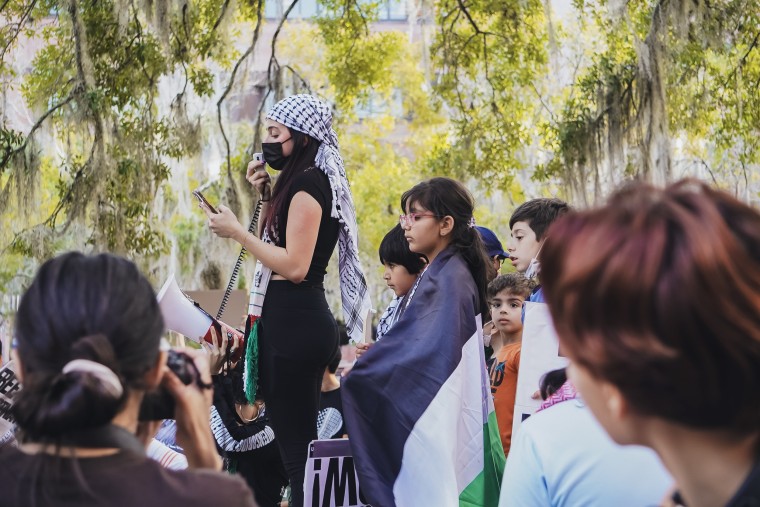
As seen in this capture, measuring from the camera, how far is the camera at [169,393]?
185 cm

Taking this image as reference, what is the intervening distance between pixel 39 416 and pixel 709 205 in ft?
3.36

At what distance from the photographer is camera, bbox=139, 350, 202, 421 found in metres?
1.85

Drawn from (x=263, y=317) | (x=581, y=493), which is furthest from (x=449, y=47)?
(x=581, y=493)

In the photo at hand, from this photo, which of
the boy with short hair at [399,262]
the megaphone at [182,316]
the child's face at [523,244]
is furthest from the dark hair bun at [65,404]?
the boy with short hair at [399,262]

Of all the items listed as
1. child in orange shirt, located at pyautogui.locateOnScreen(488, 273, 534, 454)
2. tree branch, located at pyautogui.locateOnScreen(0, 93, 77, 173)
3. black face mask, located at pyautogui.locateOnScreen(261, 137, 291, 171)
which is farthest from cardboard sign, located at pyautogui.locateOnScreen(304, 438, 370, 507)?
tree branch, located at pyautogui.locateOnScreen(0, 93, 77, 173)

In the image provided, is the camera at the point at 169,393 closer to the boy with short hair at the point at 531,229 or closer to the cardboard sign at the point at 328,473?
the cardboard sign at the point at 328,473

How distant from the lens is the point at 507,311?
491 centimetres

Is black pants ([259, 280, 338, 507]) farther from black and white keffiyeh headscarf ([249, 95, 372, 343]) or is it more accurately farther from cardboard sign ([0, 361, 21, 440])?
cardboard sign ([0, 361, 21, 440])

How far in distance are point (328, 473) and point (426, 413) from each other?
0.48 m

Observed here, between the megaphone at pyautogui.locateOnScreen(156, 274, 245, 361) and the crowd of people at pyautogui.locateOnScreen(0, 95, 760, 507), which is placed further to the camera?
the megaphone at pyautogui.locateOnScreen(156, 274, 245, 361)

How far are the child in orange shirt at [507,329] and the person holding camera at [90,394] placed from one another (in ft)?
9.72

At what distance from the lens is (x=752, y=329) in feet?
4.00

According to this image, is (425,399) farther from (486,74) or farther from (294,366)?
(486,74)

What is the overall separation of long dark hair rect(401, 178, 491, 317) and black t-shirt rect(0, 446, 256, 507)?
242 centimetres
